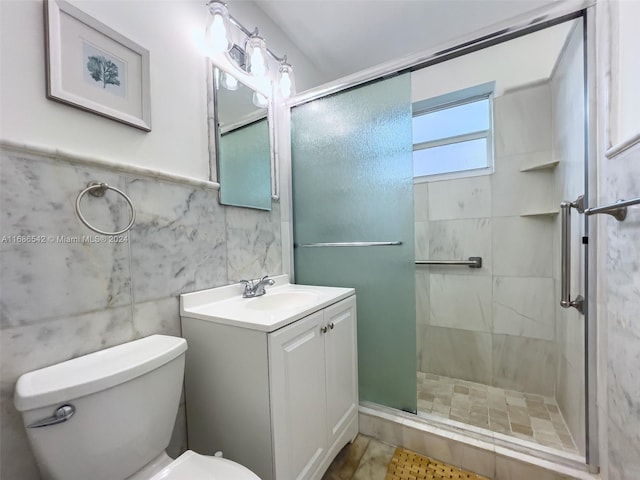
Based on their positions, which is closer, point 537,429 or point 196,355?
point 196,355

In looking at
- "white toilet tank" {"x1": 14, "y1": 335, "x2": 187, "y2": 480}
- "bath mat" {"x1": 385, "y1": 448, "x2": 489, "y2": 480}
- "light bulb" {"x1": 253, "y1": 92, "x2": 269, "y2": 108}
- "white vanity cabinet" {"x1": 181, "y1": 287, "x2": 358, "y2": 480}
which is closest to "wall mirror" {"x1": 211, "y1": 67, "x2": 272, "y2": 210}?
"light bulb" {"x1": 253, "y1": 92, "x2": 269, "y2": 108}

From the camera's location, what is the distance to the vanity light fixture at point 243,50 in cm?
122

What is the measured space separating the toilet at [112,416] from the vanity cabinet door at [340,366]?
526 mm

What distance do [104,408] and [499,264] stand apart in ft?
7.26

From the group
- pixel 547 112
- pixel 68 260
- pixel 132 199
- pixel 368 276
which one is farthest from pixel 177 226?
pixel 547 112

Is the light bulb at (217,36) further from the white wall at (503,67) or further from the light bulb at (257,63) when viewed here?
the white wall at (503,67)

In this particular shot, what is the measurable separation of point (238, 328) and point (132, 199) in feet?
1.99

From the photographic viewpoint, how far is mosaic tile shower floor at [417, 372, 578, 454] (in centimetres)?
142

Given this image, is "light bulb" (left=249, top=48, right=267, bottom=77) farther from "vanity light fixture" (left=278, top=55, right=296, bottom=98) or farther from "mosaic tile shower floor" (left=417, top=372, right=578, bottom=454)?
"mosaic tile shower floor" (left=417, top=372, right=578, bottom=454)

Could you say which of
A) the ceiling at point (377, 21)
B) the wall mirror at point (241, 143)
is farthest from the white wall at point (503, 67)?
the wall mirror at point (241, 143)

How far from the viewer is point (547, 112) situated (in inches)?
68.4

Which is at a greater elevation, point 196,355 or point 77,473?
point 196,355

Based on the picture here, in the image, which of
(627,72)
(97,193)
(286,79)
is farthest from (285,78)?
(627,72)

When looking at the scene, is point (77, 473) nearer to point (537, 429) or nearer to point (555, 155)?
point (537, 429)
